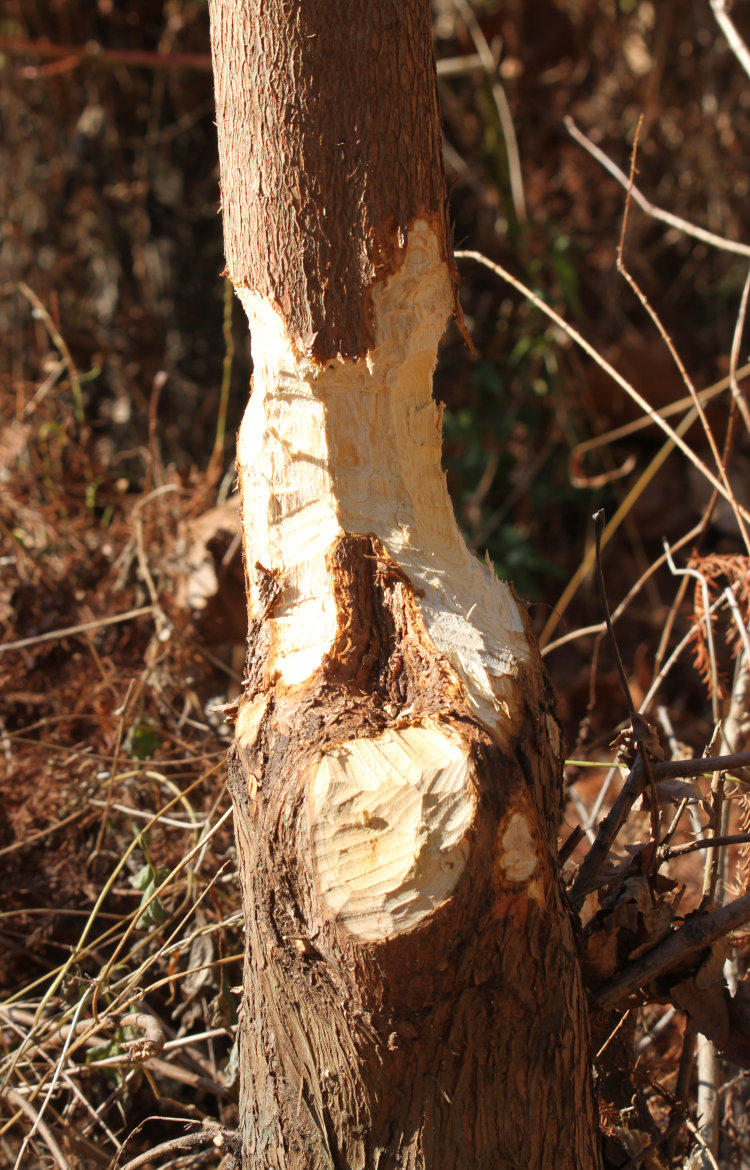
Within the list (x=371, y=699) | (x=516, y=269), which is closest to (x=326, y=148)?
(x=371, y=699)

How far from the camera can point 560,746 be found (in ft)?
3.57

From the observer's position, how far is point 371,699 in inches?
40.2

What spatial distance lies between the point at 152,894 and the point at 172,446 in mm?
2239

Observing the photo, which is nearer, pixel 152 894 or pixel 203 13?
pixel 152 894

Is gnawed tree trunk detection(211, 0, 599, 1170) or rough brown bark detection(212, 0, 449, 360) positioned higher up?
rough brown bark detection(212, 0, 449, 360)

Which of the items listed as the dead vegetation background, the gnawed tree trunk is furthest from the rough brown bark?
the dead vegetation background

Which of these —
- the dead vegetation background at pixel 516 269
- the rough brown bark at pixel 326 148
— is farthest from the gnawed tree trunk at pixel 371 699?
the dead vegetation background at pixel 516 269

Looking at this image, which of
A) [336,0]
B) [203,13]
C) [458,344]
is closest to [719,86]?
[458,344]

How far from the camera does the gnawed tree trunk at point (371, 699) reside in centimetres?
91

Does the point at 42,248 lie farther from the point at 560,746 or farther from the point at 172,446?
the point at 560,746

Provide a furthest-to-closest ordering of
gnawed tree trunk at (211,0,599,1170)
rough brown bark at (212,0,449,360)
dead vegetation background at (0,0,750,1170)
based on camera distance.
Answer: dead vegetation background at (0,0,750,1170) < rough brown bark at (212,0,449,360) < gnawed tree trunk at (211,0,599,1170)

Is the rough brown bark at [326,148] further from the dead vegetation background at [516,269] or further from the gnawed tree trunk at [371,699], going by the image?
the dead vegetation background at [516,269]

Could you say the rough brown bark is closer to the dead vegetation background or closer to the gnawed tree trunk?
the gnawed tree trunk

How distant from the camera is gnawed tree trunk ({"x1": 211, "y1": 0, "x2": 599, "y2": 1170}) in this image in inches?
35.9
